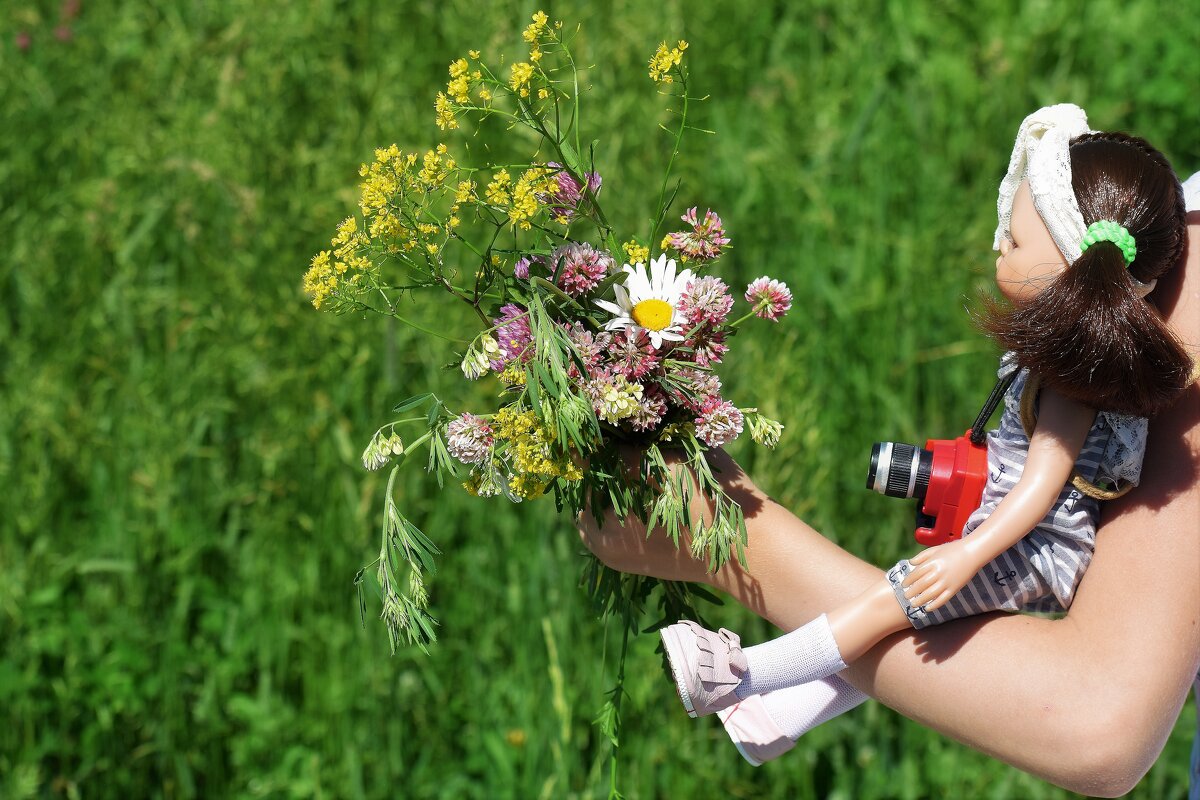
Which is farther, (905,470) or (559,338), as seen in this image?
(905,470)

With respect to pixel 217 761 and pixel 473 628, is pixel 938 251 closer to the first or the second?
pixel 473 628

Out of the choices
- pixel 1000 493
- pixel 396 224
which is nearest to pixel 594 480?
pixel 396 224

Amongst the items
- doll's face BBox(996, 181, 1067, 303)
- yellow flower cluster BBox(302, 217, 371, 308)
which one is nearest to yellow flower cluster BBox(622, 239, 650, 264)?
yellow flower cluster BBox(302, 217, 371, 308)

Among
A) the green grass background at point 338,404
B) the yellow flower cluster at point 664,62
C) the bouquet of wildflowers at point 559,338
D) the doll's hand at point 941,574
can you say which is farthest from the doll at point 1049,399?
the green grass background at point 338,404

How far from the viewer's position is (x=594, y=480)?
1.15 meters

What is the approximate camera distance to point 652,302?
1.10 metres

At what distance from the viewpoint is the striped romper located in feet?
3.75

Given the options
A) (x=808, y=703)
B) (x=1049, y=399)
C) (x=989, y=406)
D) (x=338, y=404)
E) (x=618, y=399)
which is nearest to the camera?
(x=618, y=399)

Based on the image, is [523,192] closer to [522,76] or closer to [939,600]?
[522,76]

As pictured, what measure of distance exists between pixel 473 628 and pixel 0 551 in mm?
978

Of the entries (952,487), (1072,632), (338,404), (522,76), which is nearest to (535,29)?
(522,76)

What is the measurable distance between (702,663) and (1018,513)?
333 millimetres

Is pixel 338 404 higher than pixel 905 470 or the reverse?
higher

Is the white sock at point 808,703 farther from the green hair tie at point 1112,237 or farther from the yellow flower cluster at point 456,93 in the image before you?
the yellow flower cluster at point 456,93
